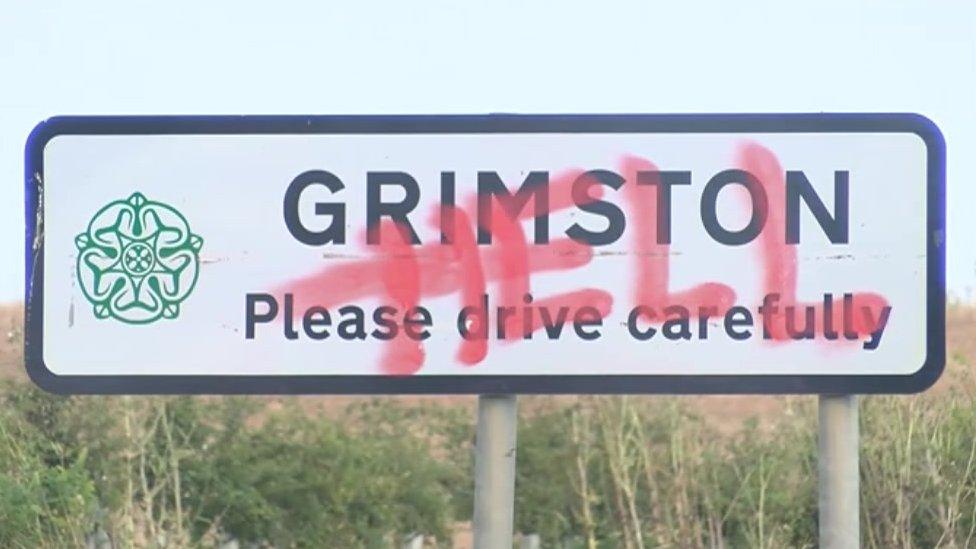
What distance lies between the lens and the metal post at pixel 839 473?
16.0 feet

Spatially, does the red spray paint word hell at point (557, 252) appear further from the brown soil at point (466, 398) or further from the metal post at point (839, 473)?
the brown soil at point (466, 398)

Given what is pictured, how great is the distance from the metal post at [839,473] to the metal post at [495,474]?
863 millimetres

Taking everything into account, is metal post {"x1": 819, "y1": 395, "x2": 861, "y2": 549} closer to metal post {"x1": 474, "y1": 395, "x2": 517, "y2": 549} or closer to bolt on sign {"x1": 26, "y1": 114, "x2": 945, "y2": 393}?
bolt on sign {"x1": 26, "y1": 114, "x2": 945, "y2": 393}

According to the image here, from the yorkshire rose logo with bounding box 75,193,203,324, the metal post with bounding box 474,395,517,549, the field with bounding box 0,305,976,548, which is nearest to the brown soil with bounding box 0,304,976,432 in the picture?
the field with bounding box 0,305,976,548

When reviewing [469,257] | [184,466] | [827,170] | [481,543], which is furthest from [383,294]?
[184,466]

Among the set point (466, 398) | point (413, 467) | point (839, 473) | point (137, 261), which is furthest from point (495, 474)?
point (466, 398)

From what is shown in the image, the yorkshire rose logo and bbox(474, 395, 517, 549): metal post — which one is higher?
the yorkshire rose logo

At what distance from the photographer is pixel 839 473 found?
489 cm

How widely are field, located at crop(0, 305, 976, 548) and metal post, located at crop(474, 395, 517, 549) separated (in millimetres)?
3319

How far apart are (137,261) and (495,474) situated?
116cm

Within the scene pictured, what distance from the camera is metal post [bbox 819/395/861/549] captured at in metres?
4.88

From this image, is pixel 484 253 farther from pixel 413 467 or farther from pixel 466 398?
pixel 466 398

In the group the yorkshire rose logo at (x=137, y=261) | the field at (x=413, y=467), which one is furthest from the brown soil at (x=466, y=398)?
the yorkshire rose logo at (x=137, y=261)

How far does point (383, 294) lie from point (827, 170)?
1273 millimetres
